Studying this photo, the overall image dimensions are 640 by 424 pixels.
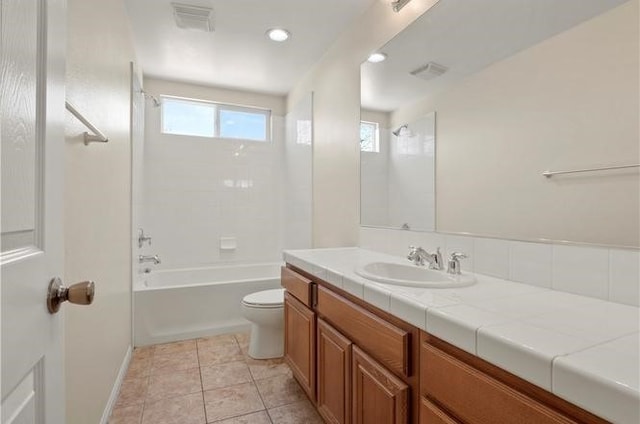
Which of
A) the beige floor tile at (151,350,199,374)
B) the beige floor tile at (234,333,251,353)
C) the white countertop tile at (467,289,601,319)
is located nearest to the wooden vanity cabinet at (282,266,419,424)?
the white countertop tile at (467,289,601,319)

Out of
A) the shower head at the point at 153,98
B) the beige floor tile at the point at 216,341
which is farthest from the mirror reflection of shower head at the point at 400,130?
the shower head at the point at 153,98

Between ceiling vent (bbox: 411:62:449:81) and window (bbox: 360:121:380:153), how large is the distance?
424 mm

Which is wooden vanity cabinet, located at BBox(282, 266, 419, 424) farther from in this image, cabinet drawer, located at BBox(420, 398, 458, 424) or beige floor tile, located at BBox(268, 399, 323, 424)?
beige floor tile, located at BBox(268, 399, 323, 424)

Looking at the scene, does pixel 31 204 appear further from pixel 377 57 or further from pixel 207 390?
Answer: pixel 377 57

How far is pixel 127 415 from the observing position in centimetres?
177

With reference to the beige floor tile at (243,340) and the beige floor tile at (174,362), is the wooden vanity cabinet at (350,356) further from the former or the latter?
the beige floor tile at (174,362)

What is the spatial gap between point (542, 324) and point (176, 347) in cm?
268

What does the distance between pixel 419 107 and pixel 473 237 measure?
2.67ft

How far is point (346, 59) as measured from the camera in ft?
8.07

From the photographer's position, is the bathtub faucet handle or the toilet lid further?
the bathtub faucet handle

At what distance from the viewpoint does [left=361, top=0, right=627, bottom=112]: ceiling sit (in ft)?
3.88

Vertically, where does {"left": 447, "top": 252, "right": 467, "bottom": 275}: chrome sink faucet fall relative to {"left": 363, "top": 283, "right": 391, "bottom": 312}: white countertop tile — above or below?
above

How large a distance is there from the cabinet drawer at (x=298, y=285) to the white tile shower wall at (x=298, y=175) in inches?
41.5

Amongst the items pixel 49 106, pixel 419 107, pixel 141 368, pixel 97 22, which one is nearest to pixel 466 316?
pixel 49 106
